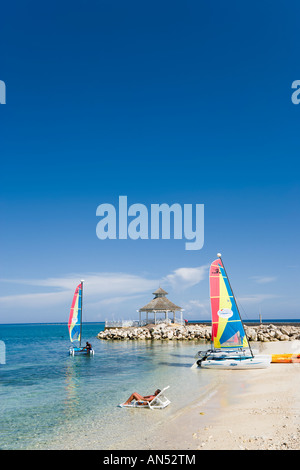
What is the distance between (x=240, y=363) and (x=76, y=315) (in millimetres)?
18313

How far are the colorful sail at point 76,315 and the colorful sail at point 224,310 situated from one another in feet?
53.2

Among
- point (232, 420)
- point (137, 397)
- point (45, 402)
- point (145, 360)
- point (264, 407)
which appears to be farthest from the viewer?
point (145, 360)

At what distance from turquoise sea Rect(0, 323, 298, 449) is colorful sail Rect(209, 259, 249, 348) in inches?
106

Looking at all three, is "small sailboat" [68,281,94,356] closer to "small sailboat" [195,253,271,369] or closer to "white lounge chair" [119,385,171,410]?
"small sailboat" [195,253,271,369]

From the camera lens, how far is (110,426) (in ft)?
35.9

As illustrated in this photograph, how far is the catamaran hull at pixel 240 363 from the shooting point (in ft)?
Result: 66.5

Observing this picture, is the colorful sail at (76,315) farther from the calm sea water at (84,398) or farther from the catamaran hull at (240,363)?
the catamaran hull at (240,363)

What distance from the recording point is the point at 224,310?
2192 cm

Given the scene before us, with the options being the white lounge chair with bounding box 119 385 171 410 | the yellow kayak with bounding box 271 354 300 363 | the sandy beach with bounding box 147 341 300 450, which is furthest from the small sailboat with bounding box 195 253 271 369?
the white lounge chair with bounding box 119 385 171 410

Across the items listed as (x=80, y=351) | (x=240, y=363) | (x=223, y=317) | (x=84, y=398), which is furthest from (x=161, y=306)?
(x=84, y=398)

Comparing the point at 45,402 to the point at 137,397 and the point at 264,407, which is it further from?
the point at 264,407

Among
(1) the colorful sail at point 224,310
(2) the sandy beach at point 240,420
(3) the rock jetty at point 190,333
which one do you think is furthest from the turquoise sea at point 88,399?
(3) the rock jetty at point 190,333
